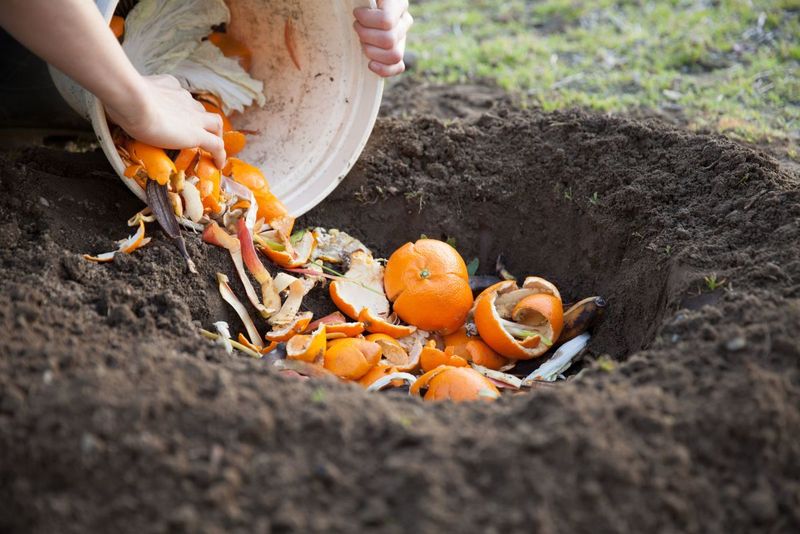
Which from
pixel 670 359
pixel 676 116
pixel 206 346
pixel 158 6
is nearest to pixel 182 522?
pixel 206 346

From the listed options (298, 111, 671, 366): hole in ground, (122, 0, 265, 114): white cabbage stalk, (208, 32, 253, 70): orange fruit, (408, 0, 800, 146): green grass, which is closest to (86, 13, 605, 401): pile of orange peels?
(122, 0, 265, 114): white cabbage stalk

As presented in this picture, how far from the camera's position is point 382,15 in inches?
127

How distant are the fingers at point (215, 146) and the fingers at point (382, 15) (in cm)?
78

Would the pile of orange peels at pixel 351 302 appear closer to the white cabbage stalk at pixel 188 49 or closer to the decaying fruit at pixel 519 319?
the decaying fruit at pixel 519 319

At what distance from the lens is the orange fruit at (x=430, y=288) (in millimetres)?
3086

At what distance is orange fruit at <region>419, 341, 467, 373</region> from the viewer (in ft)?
9.57

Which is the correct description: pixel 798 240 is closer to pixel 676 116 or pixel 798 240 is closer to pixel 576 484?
pixel 576 484

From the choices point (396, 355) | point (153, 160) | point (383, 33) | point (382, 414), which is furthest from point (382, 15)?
point (382, 414)

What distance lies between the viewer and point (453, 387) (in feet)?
8.59

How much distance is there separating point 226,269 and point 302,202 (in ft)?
1.94

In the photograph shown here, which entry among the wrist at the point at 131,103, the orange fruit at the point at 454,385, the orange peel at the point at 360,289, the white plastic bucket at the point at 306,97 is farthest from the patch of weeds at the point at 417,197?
the wrist at the point at 131,103

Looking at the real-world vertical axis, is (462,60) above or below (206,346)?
above

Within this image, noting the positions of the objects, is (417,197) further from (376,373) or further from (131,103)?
(131,103)

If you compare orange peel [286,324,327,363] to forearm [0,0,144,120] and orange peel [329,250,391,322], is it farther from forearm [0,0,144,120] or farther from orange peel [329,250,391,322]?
forearm [0,0,144,120]
